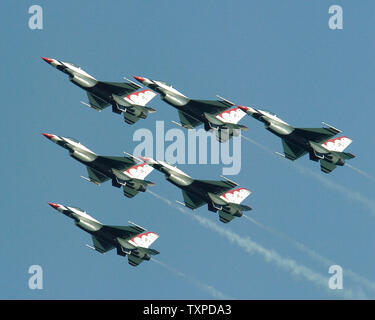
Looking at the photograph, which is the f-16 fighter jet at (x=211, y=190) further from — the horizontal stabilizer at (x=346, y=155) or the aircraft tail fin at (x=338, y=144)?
the horizontal stabilizer at (x=346, y=155)

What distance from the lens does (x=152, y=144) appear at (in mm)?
102875

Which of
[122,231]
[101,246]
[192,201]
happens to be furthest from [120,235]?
[192,201]

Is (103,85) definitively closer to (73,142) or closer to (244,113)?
(73,142)

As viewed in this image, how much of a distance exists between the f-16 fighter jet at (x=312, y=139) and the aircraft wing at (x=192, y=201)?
9341mm

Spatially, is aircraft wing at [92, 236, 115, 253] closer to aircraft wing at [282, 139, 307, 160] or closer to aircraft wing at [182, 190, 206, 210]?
aircraft wing at [182, 190, 206, 210]

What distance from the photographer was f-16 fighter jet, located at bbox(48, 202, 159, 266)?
10088 centimetres

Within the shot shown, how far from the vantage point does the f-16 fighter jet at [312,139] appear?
333 ft

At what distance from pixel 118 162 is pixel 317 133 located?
18.7 meters

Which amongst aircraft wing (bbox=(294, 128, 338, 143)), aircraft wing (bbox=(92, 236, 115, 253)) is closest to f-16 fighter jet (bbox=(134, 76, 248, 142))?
aircraft wing (bbox=(294, 128, 338, 143))

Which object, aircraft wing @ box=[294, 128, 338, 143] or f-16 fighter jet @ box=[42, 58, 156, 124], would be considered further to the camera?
f-16 fighter jet @ box=[42, 58, 156, 124]

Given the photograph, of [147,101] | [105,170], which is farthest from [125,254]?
[147,101]

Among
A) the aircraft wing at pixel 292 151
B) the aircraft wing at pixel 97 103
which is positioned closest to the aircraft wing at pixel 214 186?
the aircraft wing at pixel 292 151
